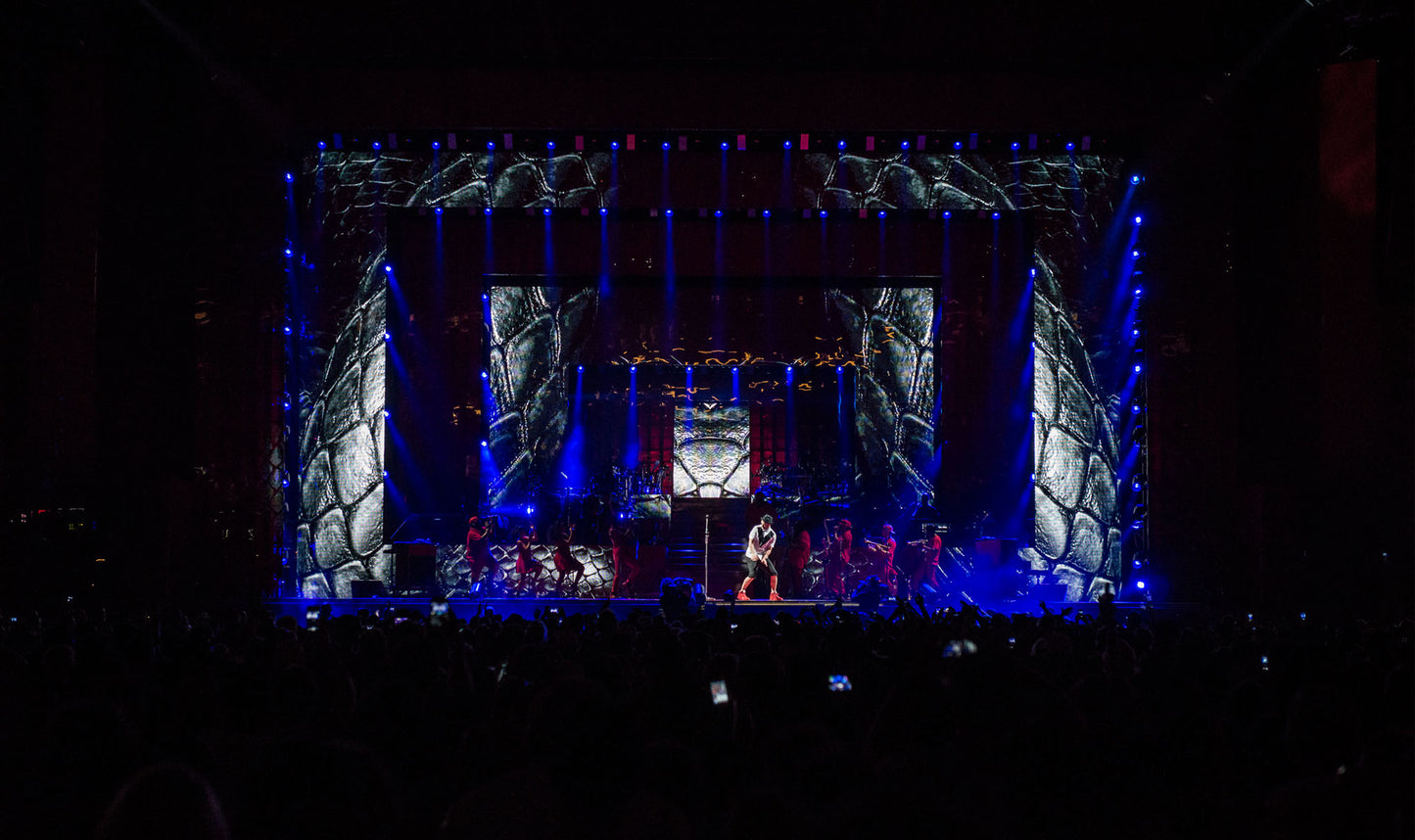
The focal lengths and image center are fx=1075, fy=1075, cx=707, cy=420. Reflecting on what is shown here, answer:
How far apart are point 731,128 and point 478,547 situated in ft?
24.1

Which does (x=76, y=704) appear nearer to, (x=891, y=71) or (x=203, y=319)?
(x=203, y=319)

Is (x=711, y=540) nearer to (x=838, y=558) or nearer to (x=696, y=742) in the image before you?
(x=838, y=558)

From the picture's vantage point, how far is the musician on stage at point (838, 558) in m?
16.5

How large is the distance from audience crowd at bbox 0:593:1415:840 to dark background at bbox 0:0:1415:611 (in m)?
9.50

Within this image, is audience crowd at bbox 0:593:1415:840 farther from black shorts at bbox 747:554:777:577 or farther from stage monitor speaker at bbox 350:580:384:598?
black shorts at bbox 747:554:777:577

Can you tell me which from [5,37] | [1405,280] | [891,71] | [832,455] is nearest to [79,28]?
[5,37]

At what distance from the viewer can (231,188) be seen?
1547cm

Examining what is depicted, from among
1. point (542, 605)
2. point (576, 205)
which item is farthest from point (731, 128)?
point (542, 605)

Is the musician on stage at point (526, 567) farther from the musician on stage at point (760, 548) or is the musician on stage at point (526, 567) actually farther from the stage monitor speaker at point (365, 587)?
the musician on stage at point (760, 548)

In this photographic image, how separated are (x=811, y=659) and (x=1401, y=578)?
11.6 m

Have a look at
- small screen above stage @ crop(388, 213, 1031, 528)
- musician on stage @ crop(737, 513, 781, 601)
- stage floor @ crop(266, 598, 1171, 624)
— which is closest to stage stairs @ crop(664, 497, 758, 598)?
small screen above stage @ crop(388, 213, 1031, 528)

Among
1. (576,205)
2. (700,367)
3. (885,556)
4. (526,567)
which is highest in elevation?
(576,205)

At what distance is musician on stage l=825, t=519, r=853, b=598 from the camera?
16.5 metres

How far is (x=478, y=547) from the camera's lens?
16.4 metres
